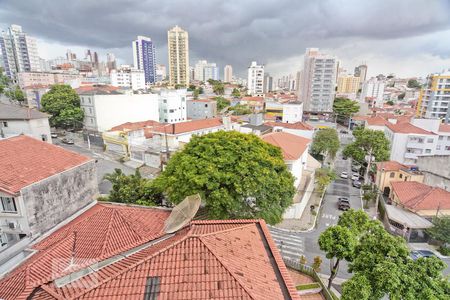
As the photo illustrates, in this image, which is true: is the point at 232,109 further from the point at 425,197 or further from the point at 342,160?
the point at 425,197

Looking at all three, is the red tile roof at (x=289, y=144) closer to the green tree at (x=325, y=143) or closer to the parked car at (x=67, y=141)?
the green tree at (x=325, y=143)

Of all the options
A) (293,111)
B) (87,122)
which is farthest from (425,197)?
(87,122)

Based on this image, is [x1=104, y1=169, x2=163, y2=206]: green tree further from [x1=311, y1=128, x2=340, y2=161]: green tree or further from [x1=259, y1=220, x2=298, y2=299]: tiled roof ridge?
[x1=311, y1=128, x2=340, y2=161]: green tree

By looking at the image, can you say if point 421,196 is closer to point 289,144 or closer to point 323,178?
point 323,178

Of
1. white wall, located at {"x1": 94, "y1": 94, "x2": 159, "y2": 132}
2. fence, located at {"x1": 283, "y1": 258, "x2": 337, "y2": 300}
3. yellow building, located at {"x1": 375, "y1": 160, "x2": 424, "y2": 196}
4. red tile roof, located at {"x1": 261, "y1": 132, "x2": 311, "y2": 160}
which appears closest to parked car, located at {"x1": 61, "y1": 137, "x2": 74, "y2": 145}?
white wall, located at {"x1": 94, "y1": 94, "x2": 159, "y2": 132}

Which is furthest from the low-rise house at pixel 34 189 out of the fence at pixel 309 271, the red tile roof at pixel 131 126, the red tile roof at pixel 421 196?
the red tile roof at pixel 421 196

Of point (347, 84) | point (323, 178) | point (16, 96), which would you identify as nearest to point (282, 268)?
point (323, 178)
